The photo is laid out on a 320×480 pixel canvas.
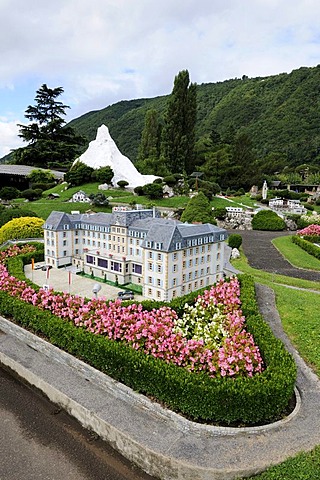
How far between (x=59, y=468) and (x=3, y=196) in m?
47.5

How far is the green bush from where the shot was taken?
1751 inches

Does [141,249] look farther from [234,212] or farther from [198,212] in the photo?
[234,212]

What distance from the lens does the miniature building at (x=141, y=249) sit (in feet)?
59.1

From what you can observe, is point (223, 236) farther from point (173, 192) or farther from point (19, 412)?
point (173, 192)

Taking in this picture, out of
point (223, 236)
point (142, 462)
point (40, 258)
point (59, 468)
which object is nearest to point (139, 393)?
point (142, 462)

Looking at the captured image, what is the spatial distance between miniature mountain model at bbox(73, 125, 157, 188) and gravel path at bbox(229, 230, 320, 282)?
845 inches

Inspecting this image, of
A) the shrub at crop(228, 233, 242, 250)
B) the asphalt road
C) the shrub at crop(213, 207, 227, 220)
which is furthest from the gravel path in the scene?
the asphalt road

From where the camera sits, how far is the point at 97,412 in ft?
33.7

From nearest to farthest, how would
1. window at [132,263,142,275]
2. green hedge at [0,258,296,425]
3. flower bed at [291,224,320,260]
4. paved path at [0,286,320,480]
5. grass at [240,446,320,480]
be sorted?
grass at [240,446,320,480] → paved path at [0,286,320,480] → green hedge at [0,258,296,425] → window at [132,263,142,275] → flower bed at [291,224,320,260]

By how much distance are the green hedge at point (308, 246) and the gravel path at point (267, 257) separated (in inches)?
101

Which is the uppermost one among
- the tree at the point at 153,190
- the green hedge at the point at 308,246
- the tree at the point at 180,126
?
the tree at the point at 180,126

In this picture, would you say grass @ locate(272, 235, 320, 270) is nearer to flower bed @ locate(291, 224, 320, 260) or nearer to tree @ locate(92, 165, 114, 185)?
flower bed @ locate(291, 224, 320, 260)

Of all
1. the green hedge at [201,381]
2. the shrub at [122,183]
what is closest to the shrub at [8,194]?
the shrub at [122,183]

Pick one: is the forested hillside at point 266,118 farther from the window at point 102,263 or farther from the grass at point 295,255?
the window at point 102,263
